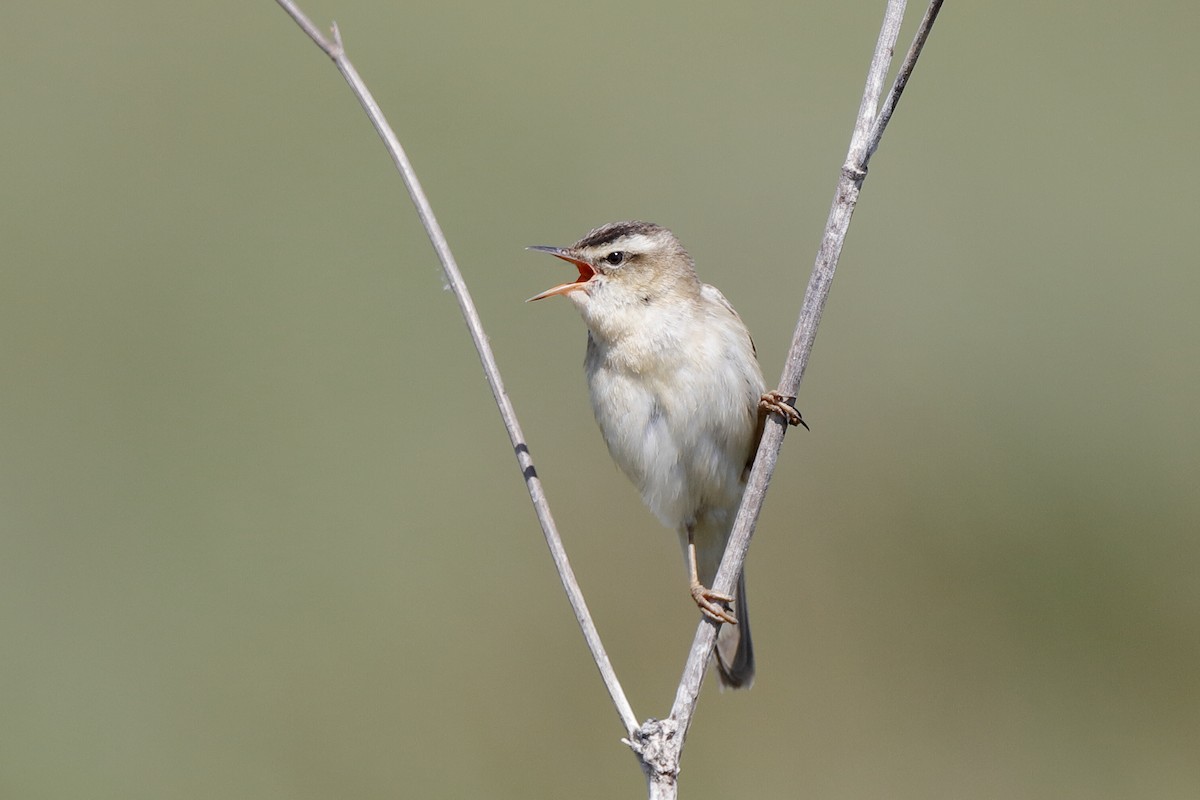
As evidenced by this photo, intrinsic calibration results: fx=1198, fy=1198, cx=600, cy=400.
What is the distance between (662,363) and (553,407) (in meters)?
4.08

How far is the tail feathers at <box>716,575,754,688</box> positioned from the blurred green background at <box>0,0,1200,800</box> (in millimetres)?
1861

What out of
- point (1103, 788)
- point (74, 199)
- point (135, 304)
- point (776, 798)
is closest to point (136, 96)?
point (74, 199)

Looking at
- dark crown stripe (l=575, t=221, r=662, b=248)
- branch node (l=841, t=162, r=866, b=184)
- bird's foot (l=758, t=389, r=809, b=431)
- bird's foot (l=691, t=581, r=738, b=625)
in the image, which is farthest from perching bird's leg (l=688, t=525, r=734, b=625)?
dark crown stripe (l=575, t=221, r=662, b=248)

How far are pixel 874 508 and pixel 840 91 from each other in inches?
171

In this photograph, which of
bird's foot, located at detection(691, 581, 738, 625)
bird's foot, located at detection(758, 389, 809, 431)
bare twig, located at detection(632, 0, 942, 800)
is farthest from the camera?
bird's foot, located at detection(758, 389, 809, 431)

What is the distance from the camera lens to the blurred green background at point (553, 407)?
20.7 ft

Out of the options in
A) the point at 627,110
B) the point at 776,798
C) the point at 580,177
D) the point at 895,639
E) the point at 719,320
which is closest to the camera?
the point at 719,320

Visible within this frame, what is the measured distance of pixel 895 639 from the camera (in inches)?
252

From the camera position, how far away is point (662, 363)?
3586mm

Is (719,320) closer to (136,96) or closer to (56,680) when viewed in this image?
(56,680)

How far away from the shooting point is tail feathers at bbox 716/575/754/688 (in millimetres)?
4082

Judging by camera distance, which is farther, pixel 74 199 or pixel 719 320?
pixel 74 199

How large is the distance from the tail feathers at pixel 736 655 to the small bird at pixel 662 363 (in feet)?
1.25

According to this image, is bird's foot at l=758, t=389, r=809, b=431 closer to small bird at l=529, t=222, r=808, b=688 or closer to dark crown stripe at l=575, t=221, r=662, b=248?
small bird at l=529, t=222, r=808, b=688
